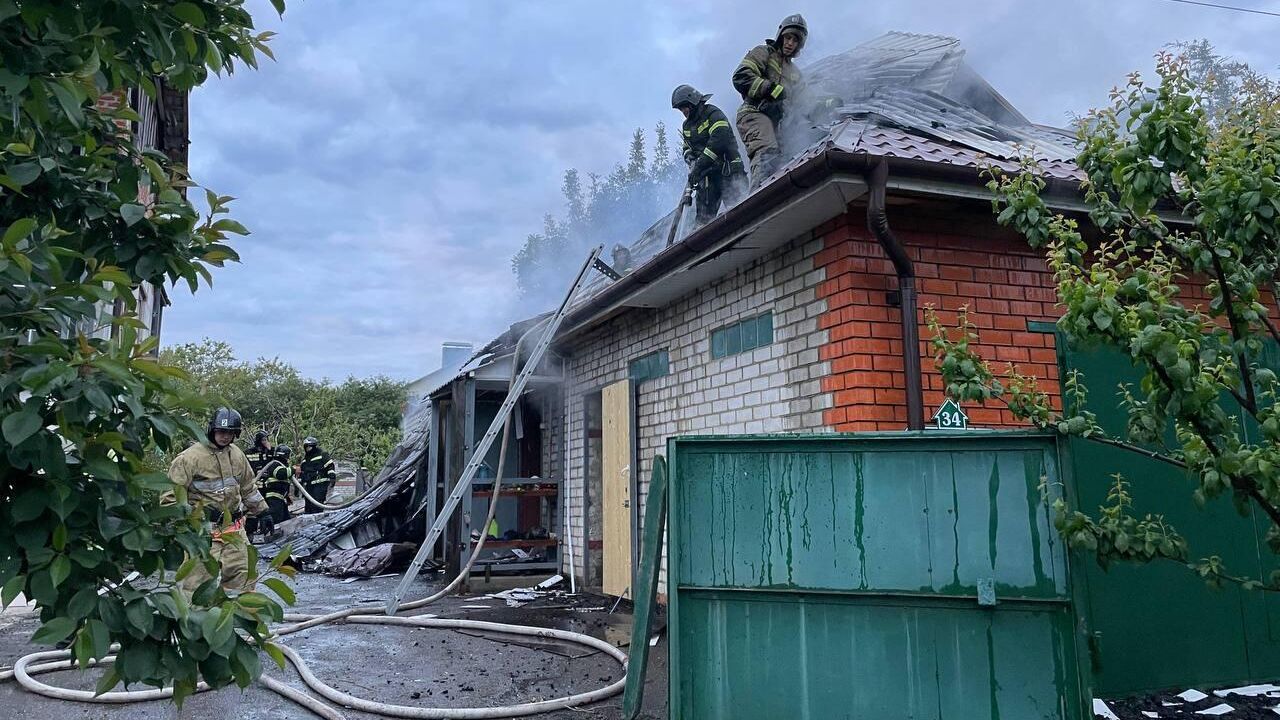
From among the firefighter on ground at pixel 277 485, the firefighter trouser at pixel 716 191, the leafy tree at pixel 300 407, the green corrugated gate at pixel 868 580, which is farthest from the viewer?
the leafy tree at pixel 300 407

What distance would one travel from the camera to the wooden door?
7551mm

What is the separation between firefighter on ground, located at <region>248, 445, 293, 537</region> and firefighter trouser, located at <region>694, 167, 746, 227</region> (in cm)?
937

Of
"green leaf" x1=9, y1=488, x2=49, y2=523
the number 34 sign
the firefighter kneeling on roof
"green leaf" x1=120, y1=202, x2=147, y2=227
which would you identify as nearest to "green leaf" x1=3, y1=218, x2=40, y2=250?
"green leaf" x1=120, y1=202, x2=147, y2=227

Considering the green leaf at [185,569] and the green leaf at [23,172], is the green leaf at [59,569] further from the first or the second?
the green leaf at [23,172]

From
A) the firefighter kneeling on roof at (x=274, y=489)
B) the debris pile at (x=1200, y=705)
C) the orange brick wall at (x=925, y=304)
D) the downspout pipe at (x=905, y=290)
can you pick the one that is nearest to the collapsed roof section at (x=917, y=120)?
the downspout pipe at (x=905, y=290)

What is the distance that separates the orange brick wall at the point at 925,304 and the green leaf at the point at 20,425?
391 centimetres

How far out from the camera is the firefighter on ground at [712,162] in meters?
7.56

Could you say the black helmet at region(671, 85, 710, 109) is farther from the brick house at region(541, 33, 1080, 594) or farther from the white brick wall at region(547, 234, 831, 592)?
the white brick wall at region(547, 234, 831, 592)

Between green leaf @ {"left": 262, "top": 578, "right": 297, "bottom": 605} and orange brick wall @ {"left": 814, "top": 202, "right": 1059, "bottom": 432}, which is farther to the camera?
orange brick wall @ {"left": 814, "top": 202, "right": 1059, "bottom": 432}

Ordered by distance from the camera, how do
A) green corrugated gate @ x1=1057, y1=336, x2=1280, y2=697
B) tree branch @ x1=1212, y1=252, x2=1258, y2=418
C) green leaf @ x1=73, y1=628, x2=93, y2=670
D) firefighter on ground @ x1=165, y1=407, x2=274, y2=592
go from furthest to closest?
1. firefighter on ground @ x1=165, y1=407, x2=274, y2=592
2. green corrugated gate @ x1=1057, y1=336, x2=1280, y2=697
3. tree branch @ x1=1212, y1=252, x2=1258, y2=418
4. green leaf @ x1=73, y1=628, x2=93, y2=670

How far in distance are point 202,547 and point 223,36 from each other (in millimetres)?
1330

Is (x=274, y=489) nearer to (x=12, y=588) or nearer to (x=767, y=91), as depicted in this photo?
(x=767, y=91)

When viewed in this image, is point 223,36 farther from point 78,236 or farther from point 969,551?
point 969,551

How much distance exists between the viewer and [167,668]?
1718 mm
